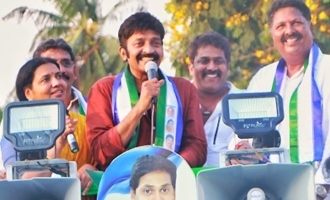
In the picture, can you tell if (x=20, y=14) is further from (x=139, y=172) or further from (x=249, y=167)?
(x=249, y=167)

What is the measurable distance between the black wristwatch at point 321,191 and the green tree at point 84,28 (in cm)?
184

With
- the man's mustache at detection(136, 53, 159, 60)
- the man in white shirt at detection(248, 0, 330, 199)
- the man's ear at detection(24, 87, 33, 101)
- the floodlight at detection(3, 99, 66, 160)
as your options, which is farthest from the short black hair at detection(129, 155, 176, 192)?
the man in white shirt at detection(248, 0, 330, 199)

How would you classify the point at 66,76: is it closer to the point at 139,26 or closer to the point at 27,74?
the point at 27,74

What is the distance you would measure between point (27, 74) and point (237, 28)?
1698 mm

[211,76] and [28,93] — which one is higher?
[211,76]

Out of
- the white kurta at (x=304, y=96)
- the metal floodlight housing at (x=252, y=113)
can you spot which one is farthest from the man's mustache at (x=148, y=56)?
the metal floodlight housing at (x=252, y=113)

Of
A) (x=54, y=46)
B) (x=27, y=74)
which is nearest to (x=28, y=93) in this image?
(x=27, y=74)

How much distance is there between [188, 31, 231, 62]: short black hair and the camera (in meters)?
9.55

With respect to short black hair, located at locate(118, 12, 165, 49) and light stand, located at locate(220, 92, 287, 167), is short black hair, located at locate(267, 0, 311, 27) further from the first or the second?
light stand, located at locate(220, 92, 287, 167)

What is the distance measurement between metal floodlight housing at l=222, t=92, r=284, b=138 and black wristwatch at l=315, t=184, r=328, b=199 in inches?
51.1

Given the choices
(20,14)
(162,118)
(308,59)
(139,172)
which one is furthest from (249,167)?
(20,14)

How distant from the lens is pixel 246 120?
776 cm

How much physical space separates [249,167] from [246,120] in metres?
0.40

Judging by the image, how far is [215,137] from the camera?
927 cm
